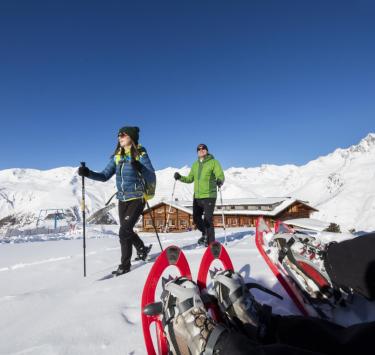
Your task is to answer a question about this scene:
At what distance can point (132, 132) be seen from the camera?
4.61m

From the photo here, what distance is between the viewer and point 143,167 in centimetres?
442

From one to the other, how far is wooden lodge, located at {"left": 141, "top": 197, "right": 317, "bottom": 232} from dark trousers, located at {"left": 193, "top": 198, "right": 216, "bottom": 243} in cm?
2477

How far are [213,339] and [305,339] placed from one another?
600 mm

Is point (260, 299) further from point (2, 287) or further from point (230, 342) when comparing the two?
point (2, 287)

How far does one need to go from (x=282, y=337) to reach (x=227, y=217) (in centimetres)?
3244

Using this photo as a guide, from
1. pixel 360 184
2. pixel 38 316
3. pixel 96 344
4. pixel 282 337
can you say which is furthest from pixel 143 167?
pixel 360 184

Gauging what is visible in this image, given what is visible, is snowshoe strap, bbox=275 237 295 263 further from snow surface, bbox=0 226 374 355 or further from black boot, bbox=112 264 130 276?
black boot, bbox=112 264 130 276

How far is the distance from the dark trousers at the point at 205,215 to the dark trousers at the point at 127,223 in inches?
80.6

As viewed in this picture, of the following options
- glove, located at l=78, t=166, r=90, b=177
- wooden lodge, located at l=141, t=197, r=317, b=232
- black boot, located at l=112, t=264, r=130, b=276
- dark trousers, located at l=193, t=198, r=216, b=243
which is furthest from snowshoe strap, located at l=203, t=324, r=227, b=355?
wooden lodge, located at l=141, t=197, r=317, b=232

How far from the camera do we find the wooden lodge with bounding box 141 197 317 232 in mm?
31594

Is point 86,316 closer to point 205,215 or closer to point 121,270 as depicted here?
point 121,270

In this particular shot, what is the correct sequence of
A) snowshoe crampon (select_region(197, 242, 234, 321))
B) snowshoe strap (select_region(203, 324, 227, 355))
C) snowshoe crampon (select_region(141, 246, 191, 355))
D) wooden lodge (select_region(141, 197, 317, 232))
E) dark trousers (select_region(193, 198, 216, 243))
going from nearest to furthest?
1. snowshoe strap (select_region(203, 324, 227, 355))
2. snowshoe crampon (select_region(141, 246, 191, 355))
3. snowshoe crampon (select_region(197, 242, 234, 321))
4. dark trousers (select_region(193, 198, 216, 243))
5. wooden lodge (select_region(141, 197, 317, 232))

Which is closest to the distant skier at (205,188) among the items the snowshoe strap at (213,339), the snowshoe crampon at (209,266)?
the snowshoe crampon at (209,266)

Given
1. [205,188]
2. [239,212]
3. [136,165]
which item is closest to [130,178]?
[136,165]
